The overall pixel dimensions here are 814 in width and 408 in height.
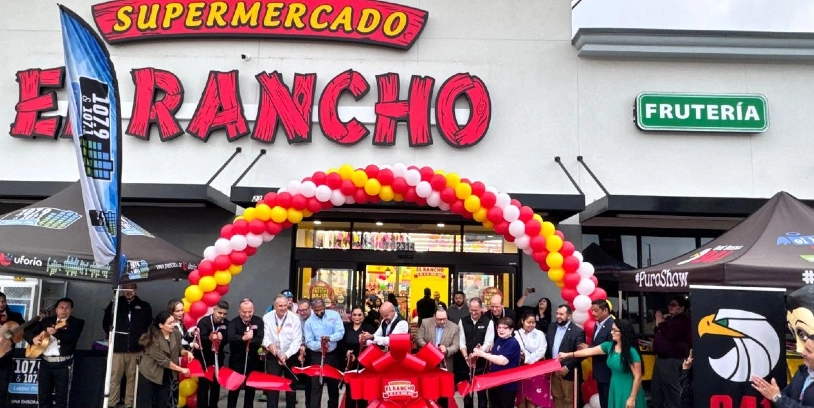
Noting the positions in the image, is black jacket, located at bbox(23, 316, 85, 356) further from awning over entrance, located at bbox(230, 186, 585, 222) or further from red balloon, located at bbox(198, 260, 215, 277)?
awning over entrance, located at bbox(230, 186, 585, 222)

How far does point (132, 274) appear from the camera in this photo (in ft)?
27.9

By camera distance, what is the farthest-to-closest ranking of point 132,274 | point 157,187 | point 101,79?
point 157,187, point 132,274, point 101,79

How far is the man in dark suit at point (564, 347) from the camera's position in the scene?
8.48 meters

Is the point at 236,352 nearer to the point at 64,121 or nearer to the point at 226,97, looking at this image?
the point at 226,97

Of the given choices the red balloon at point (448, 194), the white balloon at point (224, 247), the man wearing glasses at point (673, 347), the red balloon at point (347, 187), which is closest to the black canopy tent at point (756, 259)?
the man wearing glasses at point (673, 347)

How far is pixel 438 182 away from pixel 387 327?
2288 millimetres

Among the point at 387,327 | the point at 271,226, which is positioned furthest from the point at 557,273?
the point at 271,226

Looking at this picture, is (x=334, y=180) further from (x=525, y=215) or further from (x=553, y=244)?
(x=553, y=244)

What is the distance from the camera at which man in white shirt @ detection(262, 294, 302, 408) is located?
8953mm

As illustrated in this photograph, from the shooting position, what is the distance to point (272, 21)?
13422 millimetres

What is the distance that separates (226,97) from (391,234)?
4.54 meters

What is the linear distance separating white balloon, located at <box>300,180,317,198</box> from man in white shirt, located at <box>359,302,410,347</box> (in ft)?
6.84

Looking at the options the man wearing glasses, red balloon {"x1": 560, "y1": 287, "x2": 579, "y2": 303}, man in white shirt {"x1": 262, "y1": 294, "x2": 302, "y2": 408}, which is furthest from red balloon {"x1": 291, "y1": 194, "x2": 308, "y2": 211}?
the man wearing glasses

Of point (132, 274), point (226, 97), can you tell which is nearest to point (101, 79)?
point (132, 274)
